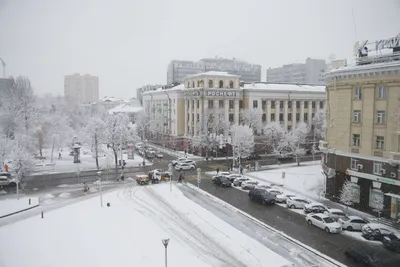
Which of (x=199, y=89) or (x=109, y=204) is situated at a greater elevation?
(x=199, y=89)

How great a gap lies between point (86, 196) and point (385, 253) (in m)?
25.3

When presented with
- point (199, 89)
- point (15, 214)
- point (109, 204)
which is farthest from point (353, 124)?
point (199, 89)

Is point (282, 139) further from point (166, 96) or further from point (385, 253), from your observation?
point (385, 253)

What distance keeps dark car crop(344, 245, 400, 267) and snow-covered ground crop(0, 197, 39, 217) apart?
2330 centimetres

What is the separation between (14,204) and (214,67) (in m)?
114

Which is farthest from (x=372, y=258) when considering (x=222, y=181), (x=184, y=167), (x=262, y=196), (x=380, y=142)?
(x=184, y=167)

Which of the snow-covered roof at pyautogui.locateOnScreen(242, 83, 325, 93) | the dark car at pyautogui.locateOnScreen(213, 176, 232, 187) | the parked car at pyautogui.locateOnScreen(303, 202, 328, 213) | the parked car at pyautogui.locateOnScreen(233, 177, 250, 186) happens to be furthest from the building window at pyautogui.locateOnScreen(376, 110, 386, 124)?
the snow-covered roof at pyautogui.locateOnScreen(242, 83, 325, 93)

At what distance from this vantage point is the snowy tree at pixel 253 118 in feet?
189

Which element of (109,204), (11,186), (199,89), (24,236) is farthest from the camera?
(199,89)

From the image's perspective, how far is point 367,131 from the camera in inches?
1065

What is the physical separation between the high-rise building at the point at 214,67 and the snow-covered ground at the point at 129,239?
112480mm

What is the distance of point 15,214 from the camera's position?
24938 millimetres

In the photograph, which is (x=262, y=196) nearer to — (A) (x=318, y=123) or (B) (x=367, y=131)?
(B) (x=367, y=131)

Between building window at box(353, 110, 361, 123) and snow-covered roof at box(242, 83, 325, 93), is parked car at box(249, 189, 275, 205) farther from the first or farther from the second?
snow-covered roof at box(242, 83, 325, 93)
